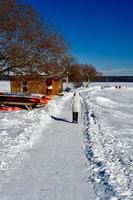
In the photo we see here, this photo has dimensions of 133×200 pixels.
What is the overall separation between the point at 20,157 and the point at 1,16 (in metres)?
13.2

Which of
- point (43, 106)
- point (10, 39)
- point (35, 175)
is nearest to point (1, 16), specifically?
point (10, 39)

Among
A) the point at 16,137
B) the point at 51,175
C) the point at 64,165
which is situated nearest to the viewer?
the point at 51,175

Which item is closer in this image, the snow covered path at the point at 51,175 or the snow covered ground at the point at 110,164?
the snow covered path at the point at 51,175

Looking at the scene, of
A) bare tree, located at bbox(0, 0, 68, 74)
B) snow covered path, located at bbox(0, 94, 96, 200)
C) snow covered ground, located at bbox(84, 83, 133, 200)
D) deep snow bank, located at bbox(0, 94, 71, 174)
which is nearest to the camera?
snow covered path, located at bbox(0, 94, 96, 200)

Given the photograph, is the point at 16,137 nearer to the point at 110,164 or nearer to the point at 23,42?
the point at 110,164

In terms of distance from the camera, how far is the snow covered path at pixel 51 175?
7.36 metres

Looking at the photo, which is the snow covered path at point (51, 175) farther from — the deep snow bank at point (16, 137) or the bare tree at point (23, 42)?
the bare tree at point (23, 42)

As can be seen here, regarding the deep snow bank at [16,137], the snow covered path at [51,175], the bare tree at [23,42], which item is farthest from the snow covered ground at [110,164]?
the bare tree at [23,42]

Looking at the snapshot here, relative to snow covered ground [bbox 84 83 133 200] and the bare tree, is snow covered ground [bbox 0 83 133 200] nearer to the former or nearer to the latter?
snow covered ground [bbox 84 83 133 200]

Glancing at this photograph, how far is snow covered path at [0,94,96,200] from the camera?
736 centimetres

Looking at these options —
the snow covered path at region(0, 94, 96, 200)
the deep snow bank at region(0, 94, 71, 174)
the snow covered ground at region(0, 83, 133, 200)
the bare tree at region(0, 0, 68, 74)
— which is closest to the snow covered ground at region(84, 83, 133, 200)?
the snow covered ground at region(0, 83, 133, 200)

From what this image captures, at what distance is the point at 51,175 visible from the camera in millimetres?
8719

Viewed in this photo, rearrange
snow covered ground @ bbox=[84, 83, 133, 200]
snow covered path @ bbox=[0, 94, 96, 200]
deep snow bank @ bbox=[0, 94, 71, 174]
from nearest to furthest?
snow covered path @ bbox=[0, 94, 96, 200], snow covered ground @ bbox=[84, 83, 133, 200], deep snow bank @ bbox=[0, 94, 71, 174]

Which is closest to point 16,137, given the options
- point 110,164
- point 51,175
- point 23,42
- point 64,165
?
point 64,165
